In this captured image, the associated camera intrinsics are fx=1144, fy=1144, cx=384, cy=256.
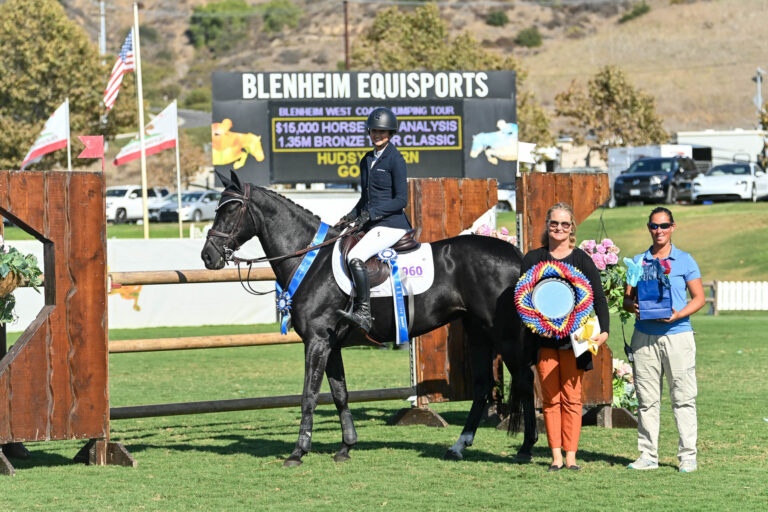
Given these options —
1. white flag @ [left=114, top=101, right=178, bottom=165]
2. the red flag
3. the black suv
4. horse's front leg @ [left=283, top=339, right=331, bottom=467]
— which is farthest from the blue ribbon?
the black suv

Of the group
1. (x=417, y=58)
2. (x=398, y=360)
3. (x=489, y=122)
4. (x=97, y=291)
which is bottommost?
(x=398, y=360)

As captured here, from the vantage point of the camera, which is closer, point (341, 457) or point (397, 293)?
point (341, 457)

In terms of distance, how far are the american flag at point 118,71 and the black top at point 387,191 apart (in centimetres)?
2512

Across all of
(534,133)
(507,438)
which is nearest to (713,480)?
(507,438)

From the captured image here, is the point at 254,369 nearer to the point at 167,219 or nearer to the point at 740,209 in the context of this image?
the point at 740,209

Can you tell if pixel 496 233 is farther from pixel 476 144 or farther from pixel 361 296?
pixel 476 144

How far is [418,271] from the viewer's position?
966 centimetres

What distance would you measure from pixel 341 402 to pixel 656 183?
37320 millimetres

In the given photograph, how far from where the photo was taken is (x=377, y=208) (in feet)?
31.2

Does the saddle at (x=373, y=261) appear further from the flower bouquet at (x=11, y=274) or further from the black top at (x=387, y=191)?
the flower bouquet at (x=11, y=274)

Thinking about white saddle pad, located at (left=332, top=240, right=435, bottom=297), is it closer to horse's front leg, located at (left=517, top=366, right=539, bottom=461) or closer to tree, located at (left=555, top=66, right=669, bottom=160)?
horse's front leg, located at (left=517, top=366, right=539, bottom=461)

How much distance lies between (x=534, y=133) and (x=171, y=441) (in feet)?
176

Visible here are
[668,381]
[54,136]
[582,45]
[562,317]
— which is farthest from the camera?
[582,45]

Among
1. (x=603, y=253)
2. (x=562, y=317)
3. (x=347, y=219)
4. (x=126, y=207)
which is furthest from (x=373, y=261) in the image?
(x=126, y=207)
